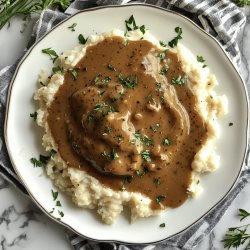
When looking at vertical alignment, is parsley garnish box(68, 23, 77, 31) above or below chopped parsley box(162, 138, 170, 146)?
above

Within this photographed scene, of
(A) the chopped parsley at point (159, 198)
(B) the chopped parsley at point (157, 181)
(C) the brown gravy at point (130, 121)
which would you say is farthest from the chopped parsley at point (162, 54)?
(A) the chopped parsley at point (159, 198)

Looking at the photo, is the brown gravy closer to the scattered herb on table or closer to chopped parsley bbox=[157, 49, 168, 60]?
chopped parsley bbox=[157, 49, 168, 60]

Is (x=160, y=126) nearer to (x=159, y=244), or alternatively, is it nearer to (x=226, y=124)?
(x=226, y=124)

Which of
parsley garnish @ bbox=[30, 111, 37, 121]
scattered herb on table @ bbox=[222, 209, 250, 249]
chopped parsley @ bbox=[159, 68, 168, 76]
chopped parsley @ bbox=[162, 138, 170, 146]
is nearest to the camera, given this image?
chopped parsley @ bbox=[162, 138, 170, 146]

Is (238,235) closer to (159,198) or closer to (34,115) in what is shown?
(159,198)

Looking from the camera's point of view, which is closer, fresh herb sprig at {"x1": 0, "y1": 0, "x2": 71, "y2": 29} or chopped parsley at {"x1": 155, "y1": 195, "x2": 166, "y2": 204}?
chopped parsley at {"x1": 155, "y1": 195, "x2": 166, "y2": 204}

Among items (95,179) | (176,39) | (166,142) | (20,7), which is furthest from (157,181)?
(20,7)

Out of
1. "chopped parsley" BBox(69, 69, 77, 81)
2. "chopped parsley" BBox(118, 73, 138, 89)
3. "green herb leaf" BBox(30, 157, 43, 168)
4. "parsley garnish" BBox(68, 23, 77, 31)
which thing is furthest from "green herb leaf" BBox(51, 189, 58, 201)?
"parsley garnish" BBox(68, 23, 77, 31)

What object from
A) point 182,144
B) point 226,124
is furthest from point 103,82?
point 226,124
